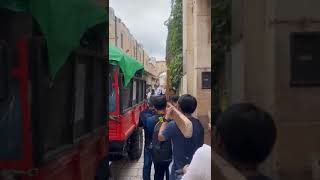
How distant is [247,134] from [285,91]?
421 cm

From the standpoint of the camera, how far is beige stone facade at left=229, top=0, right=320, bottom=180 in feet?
18.1

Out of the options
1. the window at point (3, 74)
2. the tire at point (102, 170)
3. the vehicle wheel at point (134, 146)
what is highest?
the window at point (3, 74)

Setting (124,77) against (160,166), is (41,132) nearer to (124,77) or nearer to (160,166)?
(160,166)

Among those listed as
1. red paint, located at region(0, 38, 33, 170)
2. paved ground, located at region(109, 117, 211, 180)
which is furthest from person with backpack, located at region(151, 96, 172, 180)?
red paint, located at region(0, 38, 33, 170)

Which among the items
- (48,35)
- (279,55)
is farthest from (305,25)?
(48,35)

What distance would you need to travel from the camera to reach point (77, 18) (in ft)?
10.7

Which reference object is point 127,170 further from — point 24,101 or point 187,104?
point 24,101

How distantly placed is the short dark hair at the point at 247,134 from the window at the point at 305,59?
4.00m

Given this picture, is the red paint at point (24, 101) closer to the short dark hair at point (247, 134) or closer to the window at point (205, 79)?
the short dark hair at point (247, 134)

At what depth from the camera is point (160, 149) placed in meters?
6.09

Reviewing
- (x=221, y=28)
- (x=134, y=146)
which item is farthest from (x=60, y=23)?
(x=134, y=146)

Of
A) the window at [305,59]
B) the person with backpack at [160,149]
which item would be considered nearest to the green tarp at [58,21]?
the person with backpack at [160,149]

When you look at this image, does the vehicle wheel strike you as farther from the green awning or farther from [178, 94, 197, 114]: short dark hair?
[178, 94, 197, 114]: short dark hair

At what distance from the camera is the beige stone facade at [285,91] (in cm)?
551
